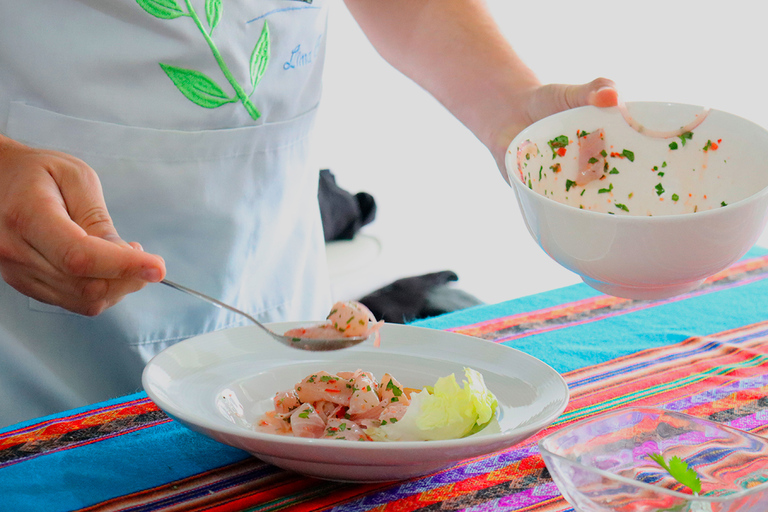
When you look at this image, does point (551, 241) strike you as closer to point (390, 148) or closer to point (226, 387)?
point (226, 387)

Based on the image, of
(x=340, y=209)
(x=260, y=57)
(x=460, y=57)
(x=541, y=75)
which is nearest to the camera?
(x=260, y=57)

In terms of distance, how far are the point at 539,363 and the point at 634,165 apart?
0.32 meters

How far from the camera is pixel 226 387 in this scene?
0.91 meters

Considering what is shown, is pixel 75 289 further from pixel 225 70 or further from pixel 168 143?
pixel 225 70

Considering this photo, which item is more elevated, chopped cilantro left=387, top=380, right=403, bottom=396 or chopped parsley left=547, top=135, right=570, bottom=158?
chopped parsley left=547, top=135, right=570, bottom=158

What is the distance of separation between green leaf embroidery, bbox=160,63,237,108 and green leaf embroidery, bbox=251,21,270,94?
0.06 metres

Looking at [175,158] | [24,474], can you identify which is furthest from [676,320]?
[24,474]

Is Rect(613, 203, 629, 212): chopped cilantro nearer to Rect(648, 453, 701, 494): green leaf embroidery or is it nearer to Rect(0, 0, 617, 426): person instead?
Rect(0, 0, 617, 426): person

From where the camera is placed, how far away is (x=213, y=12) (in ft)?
3.75

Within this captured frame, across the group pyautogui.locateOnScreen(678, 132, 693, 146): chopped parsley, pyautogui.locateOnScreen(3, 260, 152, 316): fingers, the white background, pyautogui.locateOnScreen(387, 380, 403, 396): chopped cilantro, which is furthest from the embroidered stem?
the white background

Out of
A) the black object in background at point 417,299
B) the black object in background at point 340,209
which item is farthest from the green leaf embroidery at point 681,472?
the black object in background at point 340,209

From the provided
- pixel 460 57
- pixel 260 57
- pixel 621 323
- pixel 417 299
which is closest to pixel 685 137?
pixel 621 323

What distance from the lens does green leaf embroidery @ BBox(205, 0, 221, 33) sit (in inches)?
44.7

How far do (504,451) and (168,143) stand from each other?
0.66 meters
